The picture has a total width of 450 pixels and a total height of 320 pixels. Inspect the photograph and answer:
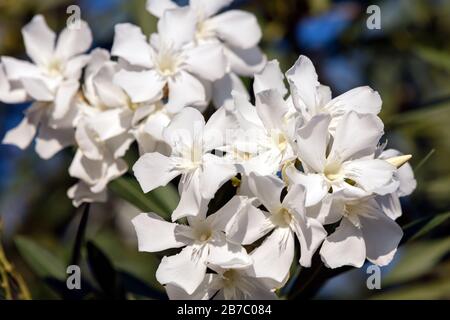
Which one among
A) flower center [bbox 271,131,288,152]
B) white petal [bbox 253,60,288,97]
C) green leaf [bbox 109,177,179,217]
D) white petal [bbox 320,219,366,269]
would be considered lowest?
green leaf [bbox 109,177,179,217]

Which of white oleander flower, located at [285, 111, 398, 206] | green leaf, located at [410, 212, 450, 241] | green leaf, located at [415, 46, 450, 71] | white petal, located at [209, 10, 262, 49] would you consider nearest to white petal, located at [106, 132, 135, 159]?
white petal, located at [209, 10, 262, 49]

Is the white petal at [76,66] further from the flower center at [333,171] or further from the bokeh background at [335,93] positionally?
the flower center at [333,171]

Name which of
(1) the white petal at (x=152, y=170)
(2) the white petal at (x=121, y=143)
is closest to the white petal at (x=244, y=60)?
(2) the white petal at (x=121, y=143)

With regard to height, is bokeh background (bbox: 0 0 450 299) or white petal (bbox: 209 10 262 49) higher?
white petal (bbox: 209 10 262 49)

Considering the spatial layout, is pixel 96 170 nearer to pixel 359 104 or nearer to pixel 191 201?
pixel 191 201

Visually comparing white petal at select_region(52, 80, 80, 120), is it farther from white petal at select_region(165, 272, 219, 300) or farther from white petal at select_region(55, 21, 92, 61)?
white petal at select_region(165, 272, 219, 300)

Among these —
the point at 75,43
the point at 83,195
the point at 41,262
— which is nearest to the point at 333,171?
A: the point at 83,195
